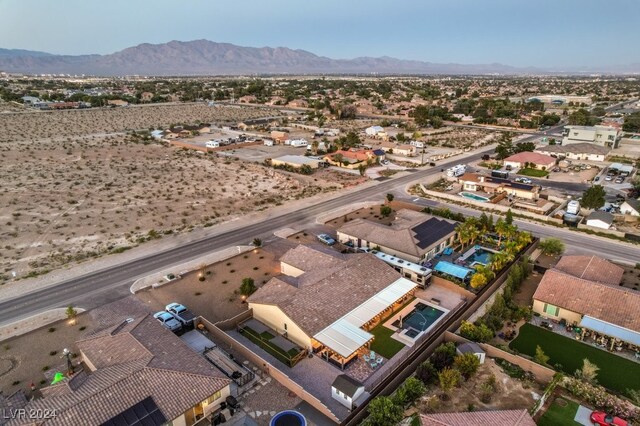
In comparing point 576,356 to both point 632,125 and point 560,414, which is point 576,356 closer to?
point 560,414

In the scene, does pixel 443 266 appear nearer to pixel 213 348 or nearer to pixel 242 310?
pixel 242 310

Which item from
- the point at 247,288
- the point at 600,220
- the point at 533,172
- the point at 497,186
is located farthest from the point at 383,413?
the point at 533,172

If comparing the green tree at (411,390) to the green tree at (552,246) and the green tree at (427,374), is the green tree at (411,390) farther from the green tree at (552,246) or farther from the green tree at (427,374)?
the green tree at (552,246)

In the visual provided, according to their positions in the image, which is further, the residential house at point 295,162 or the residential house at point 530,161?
the residential house at point 295,162

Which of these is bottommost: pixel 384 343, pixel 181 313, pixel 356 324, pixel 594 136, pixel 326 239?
pixel 384 343

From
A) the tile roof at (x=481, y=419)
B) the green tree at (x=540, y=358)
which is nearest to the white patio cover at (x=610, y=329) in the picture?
the green tree at (x=540, y=358)

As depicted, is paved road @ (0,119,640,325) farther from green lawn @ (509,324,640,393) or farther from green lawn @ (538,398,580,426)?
green lawn @ (538,398,580,426)

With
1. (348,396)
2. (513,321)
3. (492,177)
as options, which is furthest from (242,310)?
(492,177)
